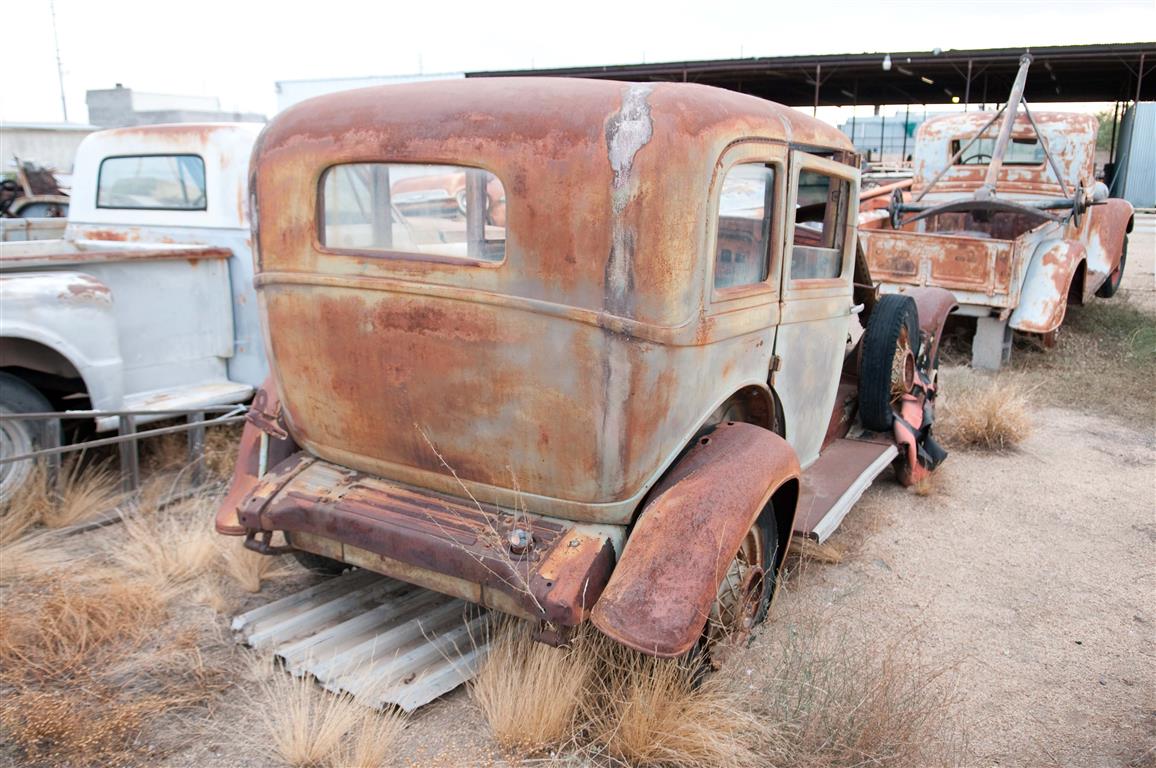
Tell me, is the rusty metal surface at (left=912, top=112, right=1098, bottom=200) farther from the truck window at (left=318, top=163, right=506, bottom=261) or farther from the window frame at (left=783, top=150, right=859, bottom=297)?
the truck window at (left=318, top=163, right=506, bottom=261)

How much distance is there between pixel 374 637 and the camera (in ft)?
10.6

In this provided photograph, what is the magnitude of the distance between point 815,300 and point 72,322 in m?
3.67

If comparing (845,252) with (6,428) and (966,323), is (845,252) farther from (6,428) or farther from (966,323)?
(966,323)

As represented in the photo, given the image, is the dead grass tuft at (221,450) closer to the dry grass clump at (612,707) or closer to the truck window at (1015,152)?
the dry grass clump at (612,707)

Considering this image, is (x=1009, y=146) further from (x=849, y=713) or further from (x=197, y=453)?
(x=197, y=453)

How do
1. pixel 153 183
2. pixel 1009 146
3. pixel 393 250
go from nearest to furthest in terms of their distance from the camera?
pixel 393 250, pixel 153 183, pixel 1009 146

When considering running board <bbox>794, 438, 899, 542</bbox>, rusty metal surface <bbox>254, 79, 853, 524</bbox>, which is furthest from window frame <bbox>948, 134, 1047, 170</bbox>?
rusty metal surface <bbox>254, 79, 853, 524</bbox>

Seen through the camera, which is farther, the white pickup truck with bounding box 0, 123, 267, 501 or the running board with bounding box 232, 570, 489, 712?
the white pickup truck with bounding box 0, 123, 267, 501

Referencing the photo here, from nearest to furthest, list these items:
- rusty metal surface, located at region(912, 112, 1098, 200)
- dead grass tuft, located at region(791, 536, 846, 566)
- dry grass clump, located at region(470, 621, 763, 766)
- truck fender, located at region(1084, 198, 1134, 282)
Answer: dry grass clump, located at region(470, 621, 763, 766)
dead grass tuft, located at region(791, 536, 846, 566)
rusty metal surface, located at region(912, 112, 1098, 200)
truck fender, located at region(1084, 198, 1134, 282)

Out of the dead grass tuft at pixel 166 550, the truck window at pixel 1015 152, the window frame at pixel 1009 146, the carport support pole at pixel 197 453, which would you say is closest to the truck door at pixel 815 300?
Answer: the dead grass tuft at pixel 166 550

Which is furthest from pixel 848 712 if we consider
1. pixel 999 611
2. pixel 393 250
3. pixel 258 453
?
pixel 258 453

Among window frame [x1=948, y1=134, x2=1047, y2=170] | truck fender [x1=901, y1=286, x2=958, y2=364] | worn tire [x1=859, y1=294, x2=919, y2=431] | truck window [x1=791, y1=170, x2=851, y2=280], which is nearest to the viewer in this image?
truck window [x1=791, y1=170, x2=851, y2=280]

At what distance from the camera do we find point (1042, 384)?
23.5 ft

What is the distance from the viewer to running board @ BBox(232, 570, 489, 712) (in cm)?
292
